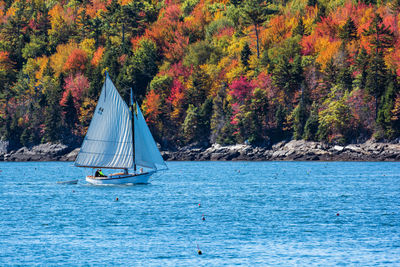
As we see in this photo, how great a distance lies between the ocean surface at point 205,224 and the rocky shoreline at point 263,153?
39702 millimetres

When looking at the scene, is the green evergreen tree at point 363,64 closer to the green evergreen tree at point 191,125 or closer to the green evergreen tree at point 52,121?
the green evergreen tree at point 191,125

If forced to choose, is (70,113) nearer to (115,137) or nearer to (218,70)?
(218,70)

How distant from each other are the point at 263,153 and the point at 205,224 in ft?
288

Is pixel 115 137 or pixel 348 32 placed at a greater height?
pixel 348 32

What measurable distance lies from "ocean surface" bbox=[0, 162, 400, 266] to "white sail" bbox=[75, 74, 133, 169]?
3.27 m

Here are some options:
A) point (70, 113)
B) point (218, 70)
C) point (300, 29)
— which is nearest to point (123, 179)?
point (218, 70)

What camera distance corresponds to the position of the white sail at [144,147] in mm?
69438

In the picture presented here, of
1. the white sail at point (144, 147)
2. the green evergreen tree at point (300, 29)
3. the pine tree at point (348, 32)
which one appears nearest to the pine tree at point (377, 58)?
the pine tree at point (348, 32)

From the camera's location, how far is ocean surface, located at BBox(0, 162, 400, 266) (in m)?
33.5

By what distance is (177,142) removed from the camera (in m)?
145

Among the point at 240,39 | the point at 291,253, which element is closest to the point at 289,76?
the point at 240,39

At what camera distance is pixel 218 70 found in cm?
14838

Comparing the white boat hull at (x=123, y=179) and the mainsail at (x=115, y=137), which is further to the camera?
the white boat hull at (x=123, y=179)

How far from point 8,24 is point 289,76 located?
3917 inches
